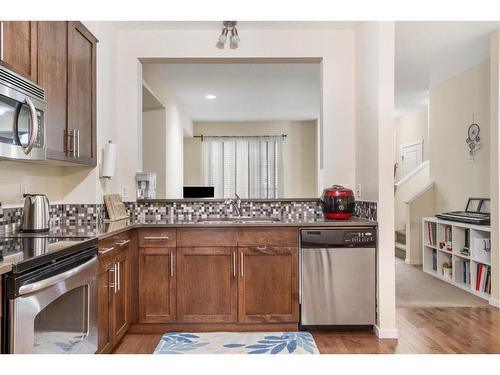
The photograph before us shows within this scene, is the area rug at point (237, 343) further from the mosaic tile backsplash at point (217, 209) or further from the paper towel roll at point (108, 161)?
the paper towel roll at point (108, 161)

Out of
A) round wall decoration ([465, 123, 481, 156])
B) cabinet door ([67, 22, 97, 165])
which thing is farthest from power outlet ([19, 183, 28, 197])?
round wall decoration ([465, 123, 481, 156])

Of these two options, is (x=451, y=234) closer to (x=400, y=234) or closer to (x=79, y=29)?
(x=400, y=234)

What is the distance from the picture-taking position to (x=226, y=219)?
10.8 feet

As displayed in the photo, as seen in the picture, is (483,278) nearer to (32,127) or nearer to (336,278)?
(336,278)

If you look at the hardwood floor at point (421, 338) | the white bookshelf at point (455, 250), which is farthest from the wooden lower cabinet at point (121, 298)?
the white bookshelf at point (455, 250)

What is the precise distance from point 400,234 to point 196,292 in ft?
15.8

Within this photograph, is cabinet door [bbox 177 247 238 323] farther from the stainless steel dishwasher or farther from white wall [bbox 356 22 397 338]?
white wall [bbox 356 22 397 338]

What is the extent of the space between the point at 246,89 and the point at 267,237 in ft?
10.9

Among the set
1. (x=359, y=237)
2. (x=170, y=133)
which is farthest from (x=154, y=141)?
(x=359, y=237)

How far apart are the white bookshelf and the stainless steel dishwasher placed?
1793 millimetres

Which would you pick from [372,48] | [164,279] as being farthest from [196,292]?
[372,48]

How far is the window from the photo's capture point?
26.3 ft

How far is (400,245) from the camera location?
6316mm

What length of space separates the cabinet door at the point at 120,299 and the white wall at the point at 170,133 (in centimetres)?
231
